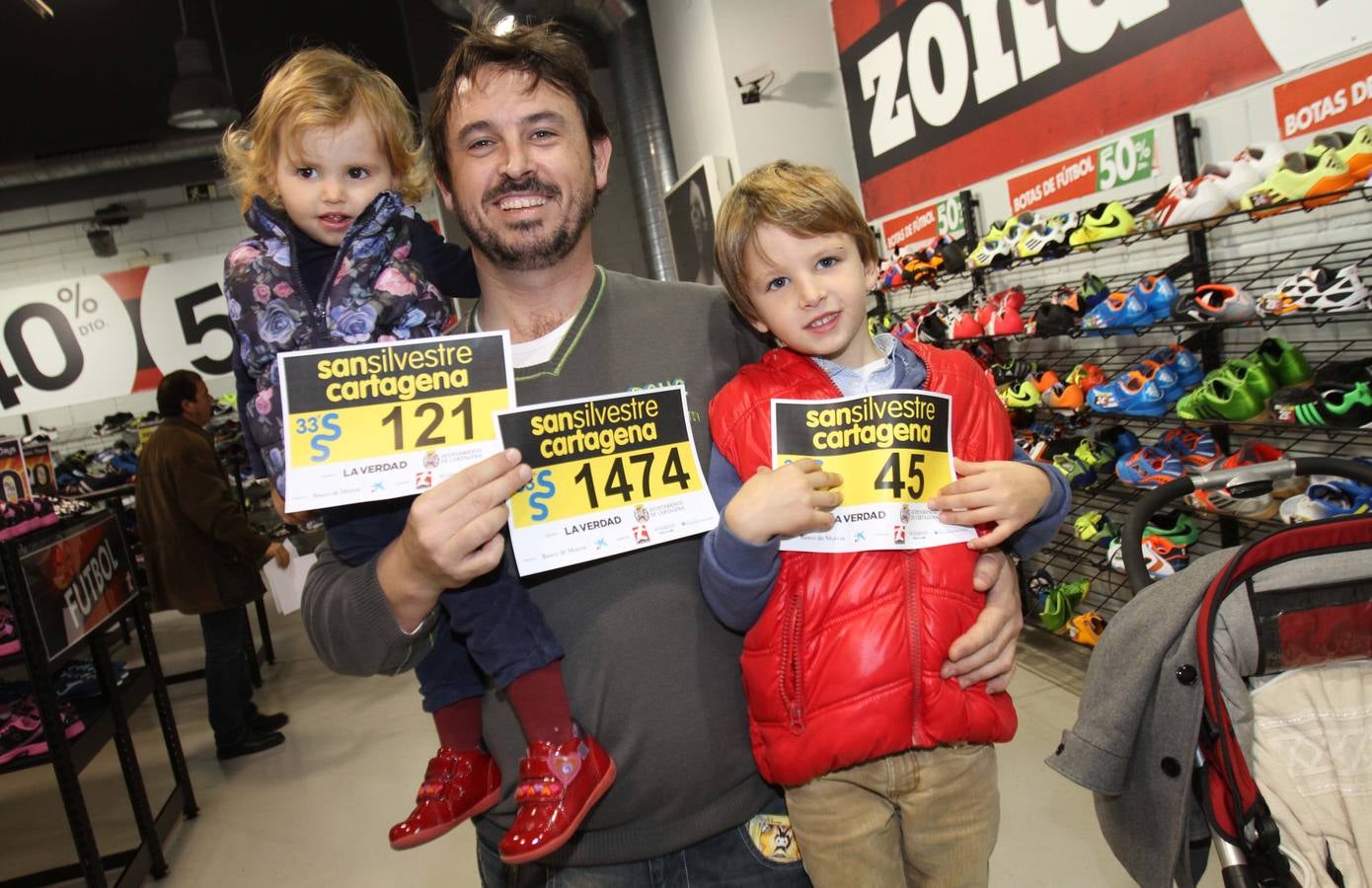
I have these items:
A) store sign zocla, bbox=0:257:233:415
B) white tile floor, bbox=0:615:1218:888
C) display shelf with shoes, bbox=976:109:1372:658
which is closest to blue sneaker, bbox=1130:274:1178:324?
display shelf with shoes, bbox=976:109:1372:658

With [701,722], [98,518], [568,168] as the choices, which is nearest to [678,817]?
[701,722]

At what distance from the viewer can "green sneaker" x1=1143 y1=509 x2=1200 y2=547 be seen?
3225mm

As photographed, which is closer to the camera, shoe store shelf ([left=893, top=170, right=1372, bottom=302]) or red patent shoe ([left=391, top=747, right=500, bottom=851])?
red patent shoe ([left=391, top=747, right=500, bottom=851])

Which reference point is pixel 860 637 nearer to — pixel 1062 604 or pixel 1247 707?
pixel 1247 707

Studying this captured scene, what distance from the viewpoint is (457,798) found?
1.38m

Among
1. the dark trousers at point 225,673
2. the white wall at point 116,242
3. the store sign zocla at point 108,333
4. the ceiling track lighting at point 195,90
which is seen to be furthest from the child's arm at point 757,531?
the store sign zocla at point 108,333

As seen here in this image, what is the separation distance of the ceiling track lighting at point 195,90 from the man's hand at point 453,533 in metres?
6.70

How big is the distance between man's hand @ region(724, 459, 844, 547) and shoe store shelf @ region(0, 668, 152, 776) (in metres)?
2.94

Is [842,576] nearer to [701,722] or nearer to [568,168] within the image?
[701,722]

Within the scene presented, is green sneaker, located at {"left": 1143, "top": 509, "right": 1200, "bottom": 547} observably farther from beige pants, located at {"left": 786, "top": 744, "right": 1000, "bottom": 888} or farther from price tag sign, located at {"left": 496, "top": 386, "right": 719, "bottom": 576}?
price tag sign, located at {"left": 496, "top": 386, "right": 719, "bottom": 576}

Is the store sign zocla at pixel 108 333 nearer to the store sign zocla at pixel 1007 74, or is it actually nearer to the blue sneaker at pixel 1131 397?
the store sign zocla at pixel 1007 74

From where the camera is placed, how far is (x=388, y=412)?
1.13 metres

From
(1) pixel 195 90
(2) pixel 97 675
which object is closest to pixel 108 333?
(1) pixel 195 90

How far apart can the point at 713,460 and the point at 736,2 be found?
484 cm
